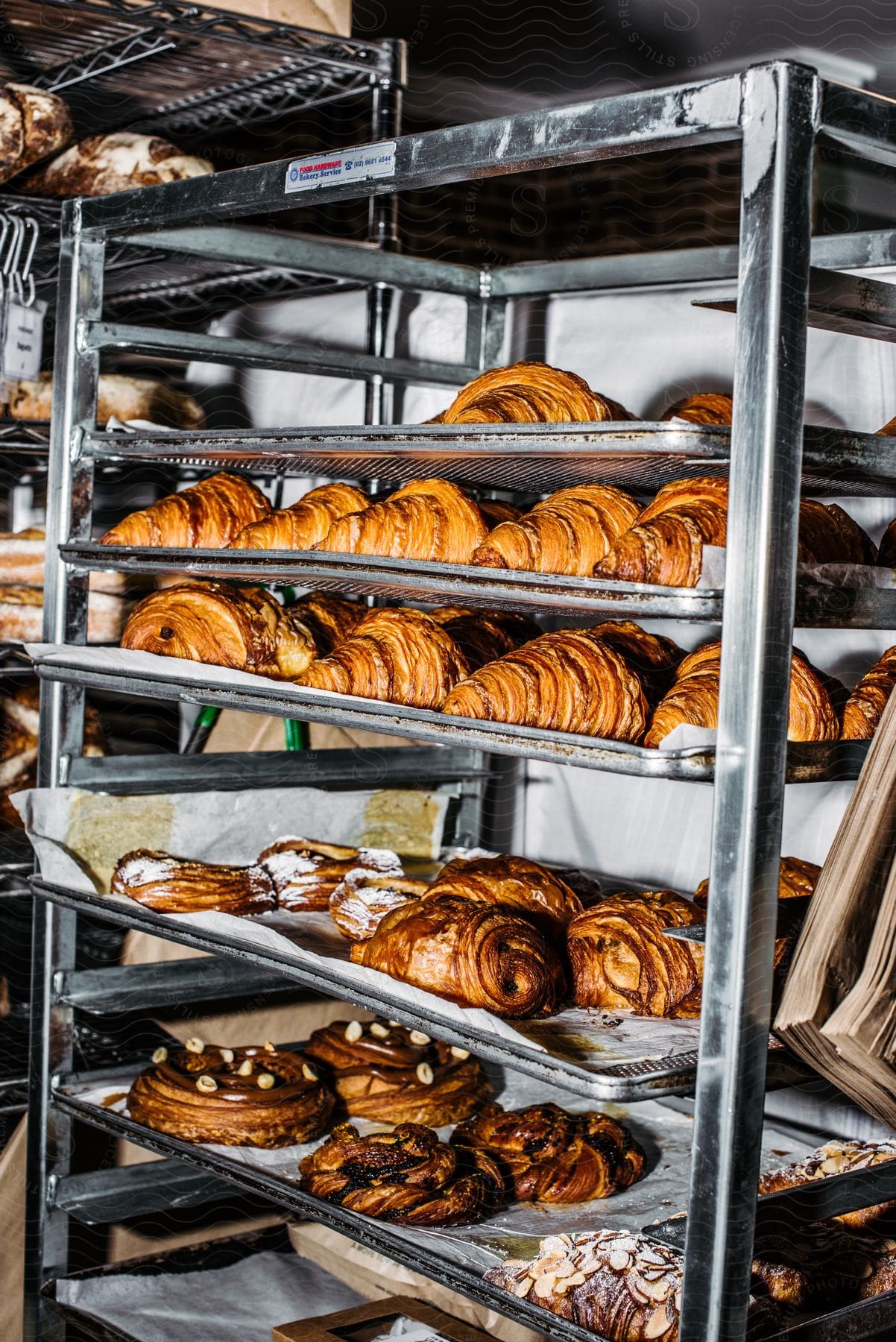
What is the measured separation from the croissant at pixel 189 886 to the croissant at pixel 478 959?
36cm

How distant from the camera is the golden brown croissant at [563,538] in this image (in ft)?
4.72

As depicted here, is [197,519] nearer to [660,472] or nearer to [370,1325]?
[660,472]

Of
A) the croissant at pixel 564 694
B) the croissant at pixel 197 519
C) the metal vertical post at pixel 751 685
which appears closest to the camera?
the metal vertical post at pixel 751 685

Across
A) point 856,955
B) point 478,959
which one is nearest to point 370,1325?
point 478,959

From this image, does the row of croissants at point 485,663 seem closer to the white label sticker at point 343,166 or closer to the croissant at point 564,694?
the croissant at point 564,694

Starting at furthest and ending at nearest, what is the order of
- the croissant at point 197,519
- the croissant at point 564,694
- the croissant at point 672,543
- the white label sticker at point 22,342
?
1. the white label sticker at point 22,342
2. the croissant at point 197,519
3. the croissant at point 564,694
4. the croissant at point 672,543

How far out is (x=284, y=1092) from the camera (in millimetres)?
1776

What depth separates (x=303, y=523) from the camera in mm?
1749

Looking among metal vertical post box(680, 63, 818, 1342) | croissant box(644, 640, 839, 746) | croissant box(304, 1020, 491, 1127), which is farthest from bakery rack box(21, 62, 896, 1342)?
croissant box(304, 1020, 491, 1127)

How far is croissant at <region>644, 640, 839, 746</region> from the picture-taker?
4.39 feet

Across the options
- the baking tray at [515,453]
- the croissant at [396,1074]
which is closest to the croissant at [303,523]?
the baking tray at [515,453]

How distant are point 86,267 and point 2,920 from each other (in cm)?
126

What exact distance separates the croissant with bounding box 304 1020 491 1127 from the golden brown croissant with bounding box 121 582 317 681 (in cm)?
51

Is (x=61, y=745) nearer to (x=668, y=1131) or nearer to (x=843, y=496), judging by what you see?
(x=668, y=1131)
